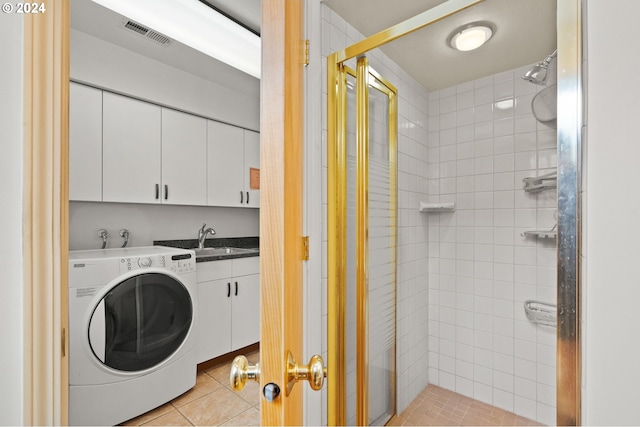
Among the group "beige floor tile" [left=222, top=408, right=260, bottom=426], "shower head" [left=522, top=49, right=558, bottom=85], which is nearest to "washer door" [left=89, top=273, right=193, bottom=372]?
"beige floor tile" [left=222, top=408, right=260, bottom=426]

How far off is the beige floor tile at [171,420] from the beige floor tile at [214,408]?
0.03 metres

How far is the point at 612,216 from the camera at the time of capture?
0.68 metres

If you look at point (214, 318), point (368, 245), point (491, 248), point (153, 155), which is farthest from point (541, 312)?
point (153, 155)

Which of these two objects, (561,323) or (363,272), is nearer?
(561,323)

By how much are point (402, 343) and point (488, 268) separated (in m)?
0.80

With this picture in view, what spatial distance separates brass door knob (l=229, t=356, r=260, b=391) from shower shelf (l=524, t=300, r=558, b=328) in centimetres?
190

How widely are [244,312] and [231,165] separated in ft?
4.41
